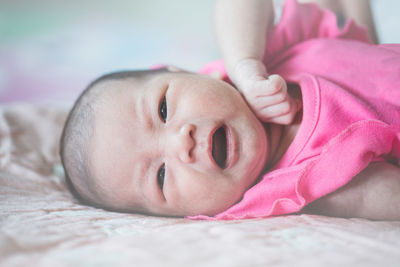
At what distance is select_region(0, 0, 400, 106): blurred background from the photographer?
5.91 ft

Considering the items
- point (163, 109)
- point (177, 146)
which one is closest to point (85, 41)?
point (163, 109)

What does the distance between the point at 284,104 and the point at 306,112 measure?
0.05m

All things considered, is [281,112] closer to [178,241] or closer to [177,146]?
[177,146]

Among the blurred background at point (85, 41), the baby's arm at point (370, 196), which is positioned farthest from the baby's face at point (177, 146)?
the blurred background at point (85, 41)

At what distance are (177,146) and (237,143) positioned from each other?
0.43ft

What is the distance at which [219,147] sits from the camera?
754 millimetres

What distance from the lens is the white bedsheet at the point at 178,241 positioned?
0.40 metres

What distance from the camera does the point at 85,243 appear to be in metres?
0.49

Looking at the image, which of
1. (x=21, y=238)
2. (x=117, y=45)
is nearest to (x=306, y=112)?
(x=21, y=238)

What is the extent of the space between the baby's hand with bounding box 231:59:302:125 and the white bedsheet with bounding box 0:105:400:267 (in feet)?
0.84

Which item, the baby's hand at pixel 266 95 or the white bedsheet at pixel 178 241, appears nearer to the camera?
the white bedsheet at pixel 178 241

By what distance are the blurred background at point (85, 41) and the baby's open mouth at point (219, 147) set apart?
1114 millimetres

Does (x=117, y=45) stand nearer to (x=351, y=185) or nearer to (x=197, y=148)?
(x=197, y=148)

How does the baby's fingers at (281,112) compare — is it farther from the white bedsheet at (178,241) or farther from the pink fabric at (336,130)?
the white bedsheet at (178,241)
